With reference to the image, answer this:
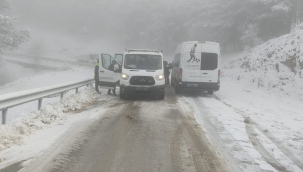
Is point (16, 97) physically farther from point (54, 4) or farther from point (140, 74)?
point (54, 4)

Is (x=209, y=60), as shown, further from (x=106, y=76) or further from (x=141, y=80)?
(x=106, y=76)

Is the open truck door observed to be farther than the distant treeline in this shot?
No

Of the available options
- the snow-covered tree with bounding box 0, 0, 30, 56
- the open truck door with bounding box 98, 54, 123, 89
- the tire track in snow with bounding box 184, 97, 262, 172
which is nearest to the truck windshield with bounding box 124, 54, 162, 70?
the open truck door with bounding box 98, 54, 123, 89

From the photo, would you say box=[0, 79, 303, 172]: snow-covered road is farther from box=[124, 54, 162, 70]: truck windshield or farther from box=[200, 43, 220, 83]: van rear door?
box=[200, 43, 220, 83]: van rear door

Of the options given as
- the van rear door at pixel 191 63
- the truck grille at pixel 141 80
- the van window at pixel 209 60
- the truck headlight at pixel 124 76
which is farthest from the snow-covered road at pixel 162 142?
the van window at pixel 209 60

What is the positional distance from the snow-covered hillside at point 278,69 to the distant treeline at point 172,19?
7.97m

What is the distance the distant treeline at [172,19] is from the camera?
1246 inches

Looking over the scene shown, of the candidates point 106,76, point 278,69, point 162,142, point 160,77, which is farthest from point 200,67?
point 162,142

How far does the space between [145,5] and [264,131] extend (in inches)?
2107

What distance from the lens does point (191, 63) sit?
14.3 metres

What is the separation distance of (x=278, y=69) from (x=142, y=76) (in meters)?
9.47

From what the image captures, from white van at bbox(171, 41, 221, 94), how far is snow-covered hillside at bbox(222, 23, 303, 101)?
382 centimetres

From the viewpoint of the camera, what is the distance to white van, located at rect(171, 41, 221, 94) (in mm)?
14195

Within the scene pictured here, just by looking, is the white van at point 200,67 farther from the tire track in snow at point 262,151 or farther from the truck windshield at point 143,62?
the tire track in snow at point 262,151
